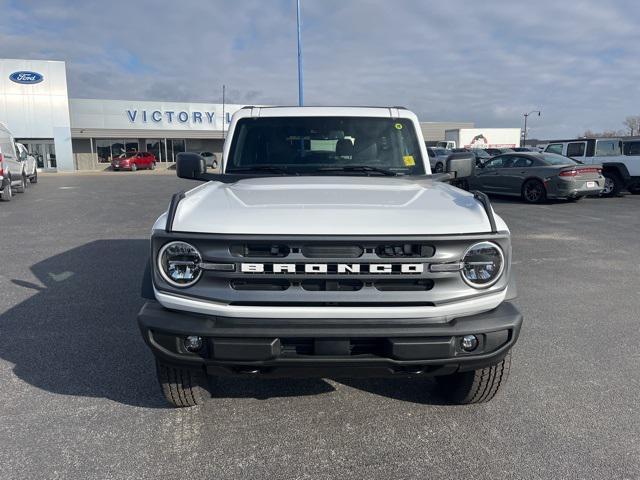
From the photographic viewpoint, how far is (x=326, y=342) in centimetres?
229

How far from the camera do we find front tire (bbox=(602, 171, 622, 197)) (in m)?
15.1

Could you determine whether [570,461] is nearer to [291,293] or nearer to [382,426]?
[382,426]

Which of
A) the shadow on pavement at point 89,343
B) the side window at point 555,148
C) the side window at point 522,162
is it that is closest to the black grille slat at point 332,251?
the shadow on pavement at point 89,343

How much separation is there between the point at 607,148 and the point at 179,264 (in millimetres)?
16166

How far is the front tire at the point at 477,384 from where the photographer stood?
2.83 metres

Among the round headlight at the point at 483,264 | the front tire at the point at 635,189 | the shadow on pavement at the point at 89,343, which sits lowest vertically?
the shadow on pavement at the point at 89,343

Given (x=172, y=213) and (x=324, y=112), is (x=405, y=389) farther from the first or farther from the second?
(x=324, y=112)

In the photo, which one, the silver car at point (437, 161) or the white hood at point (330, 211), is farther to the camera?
the silver car at point (437, 161)

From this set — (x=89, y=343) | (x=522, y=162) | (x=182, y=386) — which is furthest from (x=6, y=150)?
(x=182, y=386)

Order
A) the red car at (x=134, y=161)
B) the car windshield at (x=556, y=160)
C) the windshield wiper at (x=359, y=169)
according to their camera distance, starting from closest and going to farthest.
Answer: the windshield wiper at (x=359, y=169)
the car windshield at (x=556, y=160)
the red car at (x=134, y=161)

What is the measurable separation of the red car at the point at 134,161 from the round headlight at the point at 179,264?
41626mm

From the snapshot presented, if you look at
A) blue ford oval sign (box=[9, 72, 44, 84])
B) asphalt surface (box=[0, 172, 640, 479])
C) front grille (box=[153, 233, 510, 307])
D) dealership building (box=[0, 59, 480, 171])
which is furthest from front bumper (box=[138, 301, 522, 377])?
blue ford oval sign (box=[9, 72, 44, 84])

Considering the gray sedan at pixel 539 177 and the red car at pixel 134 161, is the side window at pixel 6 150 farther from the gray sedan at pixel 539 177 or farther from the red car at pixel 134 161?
the red car at pixel 134 161

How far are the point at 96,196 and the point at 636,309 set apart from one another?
1696cm
